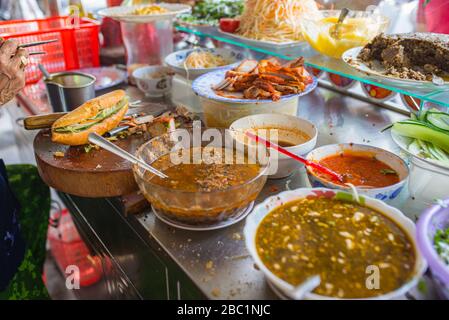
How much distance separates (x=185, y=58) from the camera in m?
2.36

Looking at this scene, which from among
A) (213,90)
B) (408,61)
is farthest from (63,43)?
(408,61)

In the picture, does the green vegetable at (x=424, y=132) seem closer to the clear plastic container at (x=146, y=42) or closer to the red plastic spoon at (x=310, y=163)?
the red plastic spoon at (x=310, y=163)

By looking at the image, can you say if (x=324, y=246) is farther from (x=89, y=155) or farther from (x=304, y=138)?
(x=89, y=155)

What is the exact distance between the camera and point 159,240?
1256 mm

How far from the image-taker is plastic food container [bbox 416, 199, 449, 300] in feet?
2.99

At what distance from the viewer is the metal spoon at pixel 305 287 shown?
0.86 meters

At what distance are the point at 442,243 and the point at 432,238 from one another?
0.03 m

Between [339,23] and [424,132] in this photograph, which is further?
[339,23]

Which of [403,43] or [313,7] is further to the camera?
[313,7]

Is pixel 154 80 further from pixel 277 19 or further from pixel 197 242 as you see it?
pixel 197 242

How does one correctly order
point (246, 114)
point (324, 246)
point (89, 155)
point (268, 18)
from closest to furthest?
1. point (324, 246)
2. point (89, 155)
3. point (246, 114)
4. point (268, 18)

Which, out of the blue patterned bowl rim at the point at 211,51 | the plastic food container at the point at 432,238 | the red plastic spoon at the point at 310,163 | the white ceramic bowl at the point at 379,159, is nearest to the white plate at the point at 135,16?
the blue patterned bowl rim at the point at 211,51
